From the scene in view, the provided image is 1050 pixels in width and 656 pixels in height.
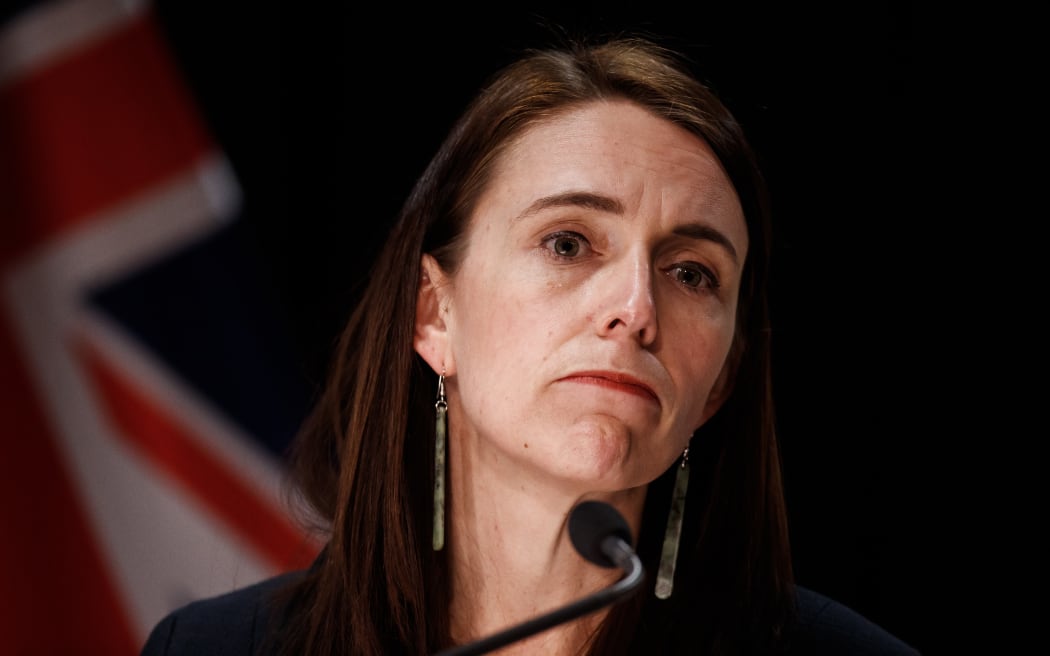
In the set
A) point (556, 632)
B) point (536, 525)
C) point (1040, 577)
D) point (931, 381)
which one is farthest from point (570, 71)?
point (1040, 577)

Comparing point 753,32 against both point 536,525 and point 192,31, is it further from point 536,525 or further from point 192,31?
point 192,31

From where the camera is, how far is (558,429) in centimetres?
142

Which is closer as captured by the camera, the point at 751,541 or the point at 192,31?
the point at 751,541

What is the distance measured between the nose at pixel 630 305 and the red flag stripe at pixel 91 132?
1.67 metres

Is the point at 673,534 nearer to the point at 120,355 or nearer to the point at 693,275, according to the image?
the point at 693,275

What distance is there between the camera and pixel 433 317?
1.70 metres

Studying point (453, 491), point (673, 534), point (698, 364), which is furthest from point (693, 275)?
point (453, 491)

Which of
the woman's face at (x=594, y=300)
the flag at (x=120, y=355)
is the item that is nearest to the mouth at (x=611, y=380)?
the woman's face at (x=594, y=300)

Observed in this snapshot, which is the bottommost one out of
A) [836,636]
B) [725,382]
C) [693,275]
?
[836,636]

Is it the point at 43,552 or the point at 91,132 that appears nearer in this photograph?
the point at 43,552

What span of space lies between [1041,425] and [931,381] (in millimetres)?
211

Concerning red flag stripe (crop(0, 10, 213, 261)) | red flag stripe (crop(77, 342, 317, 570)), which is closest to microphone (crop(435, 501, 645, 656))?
red flag stripe (crop(77, 342, 317, 570))

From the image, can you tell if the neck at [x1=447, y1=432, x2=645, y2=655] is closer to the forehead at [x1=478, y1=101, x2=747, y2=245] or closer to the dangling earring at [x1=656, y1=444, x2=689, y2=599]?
the dangling earring at [x1=656, y1=444, x2=689, y2=599]

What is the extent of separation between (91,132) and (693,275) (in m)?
1.81
